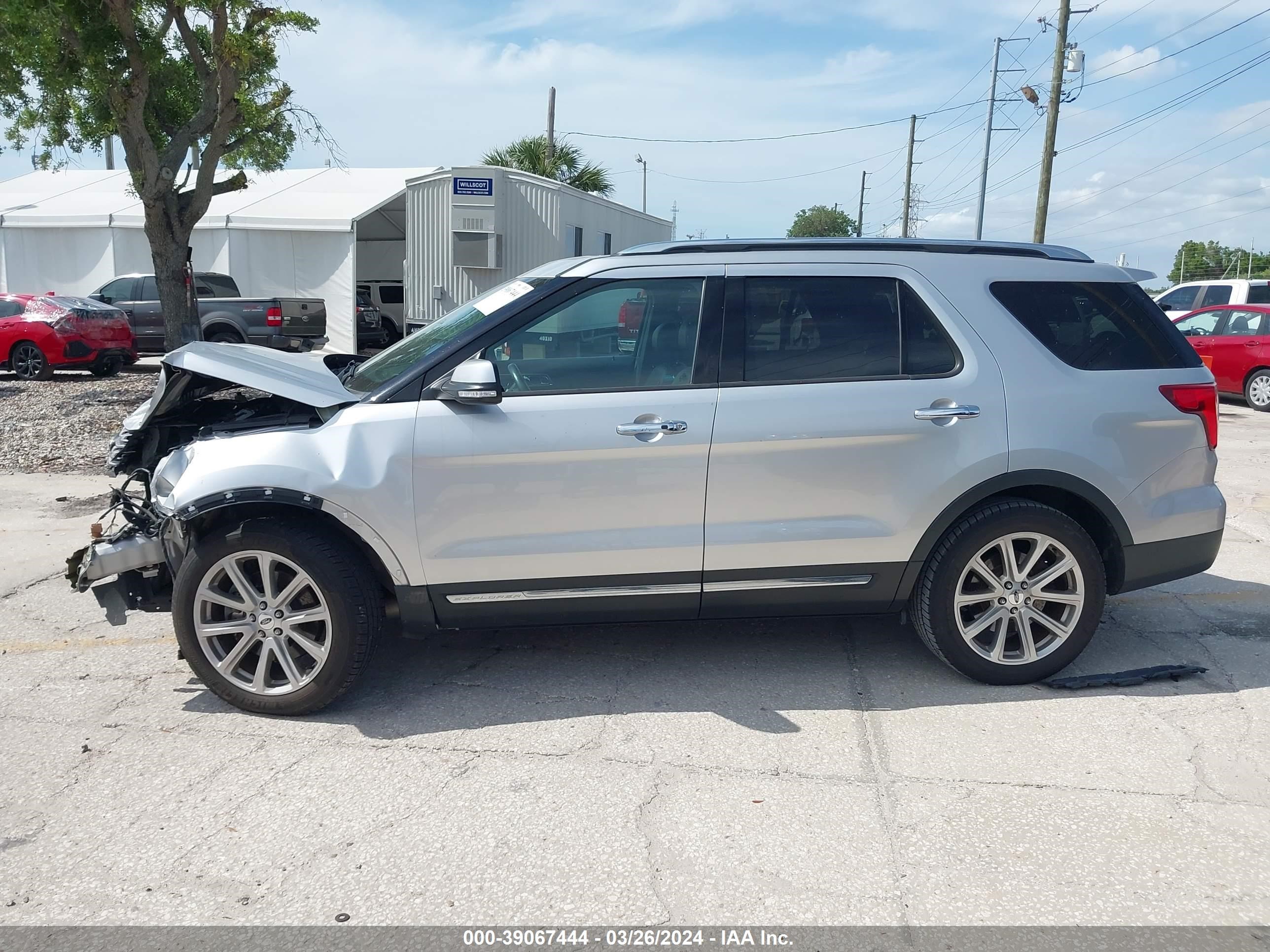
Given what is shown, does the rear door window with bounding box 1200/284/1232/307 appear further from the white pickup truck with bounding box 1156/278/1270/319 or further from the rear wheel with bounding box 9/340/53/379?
the rear wheel with bounding box 9/340/53/379

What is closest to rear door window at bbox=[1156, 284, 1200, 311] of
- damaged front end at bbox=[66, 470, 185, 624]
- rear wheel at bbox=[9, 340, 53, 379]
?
damaged front end at bbox=[66, 470, 185, 624]

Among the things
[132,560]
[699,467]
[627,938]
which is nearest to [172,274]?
[132,560]

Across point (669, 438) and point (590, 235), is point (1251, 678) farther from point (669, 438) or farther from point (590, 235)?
point (590, 235)

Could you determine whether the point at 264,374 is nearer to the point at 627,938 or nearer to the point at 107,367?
the point at 627,938

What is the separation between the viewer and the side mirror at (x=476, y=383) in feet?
12.7

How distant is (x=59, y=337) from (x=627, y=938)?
1634 centimetres

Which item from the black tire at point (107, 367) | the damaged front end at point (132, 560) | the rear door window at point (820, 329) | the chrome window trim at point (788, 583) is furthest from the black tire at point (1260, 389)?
the black tire at point (107, 367)

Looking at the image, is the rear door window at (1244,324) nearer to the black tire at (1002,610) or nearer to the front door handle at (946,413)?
the black tire at (1002,610)

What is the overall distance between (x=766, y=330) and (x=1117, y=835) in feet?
7.45

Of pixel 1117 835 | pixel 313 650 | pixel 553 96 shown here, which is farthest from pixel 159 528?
pixel 553 96

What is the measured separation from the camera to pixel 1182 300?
19422 mm

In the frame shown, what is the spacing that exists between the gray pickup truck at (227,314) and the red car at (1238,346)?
49.7 feet

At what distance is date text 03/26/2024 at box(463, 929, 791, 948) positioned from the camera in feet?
9.05

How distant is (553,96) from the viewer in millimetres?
33438
